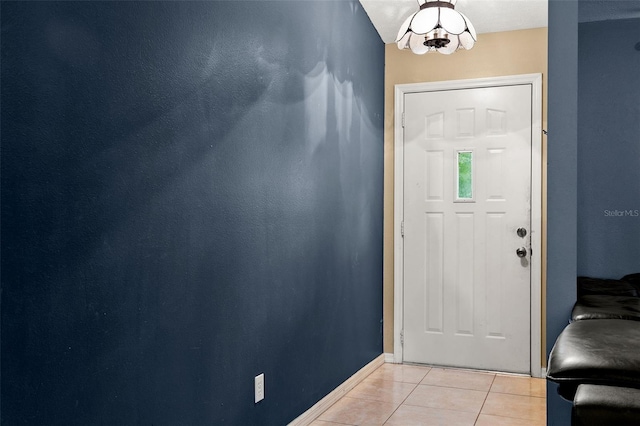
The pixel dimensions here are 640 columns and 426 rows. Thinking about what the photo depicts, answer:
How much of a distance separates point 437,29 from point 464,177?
1.25 m

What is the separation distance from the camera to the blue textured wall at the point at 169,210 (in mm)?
1507

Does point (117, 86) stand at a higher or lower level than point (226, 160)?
higher

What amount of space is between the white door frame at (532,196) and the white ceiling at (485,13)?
0.36 m

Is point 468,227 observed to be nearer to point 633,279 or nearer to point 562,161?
point 633,279

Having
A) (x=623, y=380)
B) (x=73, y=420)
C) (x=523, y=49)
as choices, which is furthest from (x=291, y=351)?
(x=523, y=49)

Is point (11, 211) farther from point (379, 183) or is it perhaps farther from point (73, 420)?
point (379, 183)

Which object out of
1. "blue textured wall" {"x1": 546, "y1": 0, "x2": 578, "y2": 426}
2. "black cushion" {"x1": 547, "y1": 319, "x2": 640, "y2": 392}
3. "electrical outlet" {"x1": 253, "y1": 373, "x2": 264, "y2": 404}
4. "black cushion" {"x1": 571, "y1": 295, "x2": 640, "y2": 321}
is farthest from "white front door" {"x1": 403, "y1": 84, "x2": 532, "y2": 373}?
"black cushion" {"x1": 547, "y1": 319, "x2": 640, "y2": 392}

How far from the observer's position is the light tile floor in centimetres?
320

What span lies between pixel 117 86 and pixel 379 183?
283 centimetres

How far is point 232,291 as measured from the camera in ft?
7.91

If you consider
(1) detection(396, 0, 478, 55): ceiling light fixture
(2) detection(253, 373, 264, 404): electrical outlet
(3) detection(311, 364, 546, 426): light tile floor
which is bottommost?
(3) detection(311, 364, 546, 426): light tile floor

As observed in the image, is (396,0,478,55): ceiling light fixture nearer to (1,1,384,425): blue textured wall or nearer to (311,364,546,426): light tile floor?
(1,1,384,425): blue textured wall

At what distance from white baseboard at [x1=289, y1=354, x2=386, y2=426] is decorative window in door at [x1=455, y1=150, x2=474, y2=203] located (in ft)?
4.39

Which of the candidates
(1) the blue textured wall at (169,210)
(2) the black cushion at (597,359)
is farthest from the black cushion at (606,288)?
(1) the blue textured wall at (169,210)
